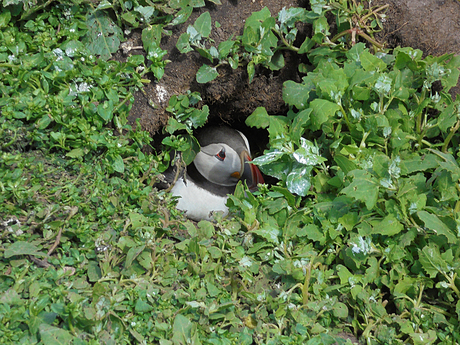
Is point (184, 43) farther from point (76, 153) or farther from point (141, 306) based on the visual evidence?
point (141, 306)

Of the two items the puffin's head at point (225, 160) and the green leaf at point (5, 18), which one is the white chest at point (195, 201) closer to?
the puffin's head at point (225, 160)

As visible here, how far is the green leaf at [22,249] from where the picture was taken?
6.05ft

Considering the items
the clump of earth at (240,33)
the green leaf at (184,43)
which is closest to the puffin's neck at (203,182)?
the clump of earth at (240,33)

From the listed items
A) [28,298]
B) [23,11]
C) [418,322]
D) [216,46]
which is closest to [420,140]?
[418,322]

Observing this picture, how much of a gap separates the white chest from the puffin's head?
0.23 metres

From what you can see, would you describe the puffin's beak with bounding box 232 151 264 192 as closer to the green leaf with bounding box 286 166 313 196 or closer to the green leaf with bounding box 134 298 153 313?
the green leaf with bounding box 286 166 313 196

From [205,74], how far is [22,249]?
5.23 ft

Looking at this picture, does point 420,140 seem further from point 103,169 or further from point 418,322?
point 103,169

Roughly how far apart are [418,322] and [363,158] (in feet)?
3.04

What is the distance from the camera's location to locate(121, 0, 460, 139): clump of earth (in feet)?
9.30

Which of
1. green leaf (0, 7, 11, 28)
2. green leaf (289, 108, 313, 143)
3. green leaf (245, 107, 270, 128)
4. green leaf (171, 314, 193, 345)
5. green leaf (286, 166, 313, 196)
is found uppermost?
green leaf (0, 7, 11, 28)

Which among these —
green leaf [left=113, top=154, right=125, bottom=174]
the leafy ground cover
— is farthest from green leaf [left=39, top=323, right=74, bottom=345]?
green leaf [left=113, top=154, right=125, bottom=174]

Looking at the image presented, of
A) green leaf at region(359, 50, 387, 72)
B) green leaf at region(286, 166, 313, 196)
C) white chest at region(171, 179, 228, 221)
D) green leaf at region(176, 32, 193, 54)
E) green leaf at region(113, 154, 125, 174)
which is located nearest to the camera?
green leaf at region(113, 154, 125, 174)

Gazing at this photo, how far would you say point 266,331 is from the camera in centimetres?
201
